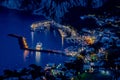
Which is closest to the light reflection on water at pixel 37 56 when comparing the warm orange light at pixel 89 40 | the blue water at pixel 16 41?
the blue water at pixel 16 41

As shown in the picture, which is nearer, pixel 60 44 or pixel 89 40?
pixel 89 40

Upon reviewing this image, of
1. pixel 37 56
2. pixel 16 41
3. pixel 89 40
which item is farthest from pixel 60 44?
pixel 37 56

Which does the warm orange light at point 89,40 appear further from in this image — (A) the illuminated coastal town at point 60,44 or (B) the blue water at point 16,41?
(B) the blue water at point 16,41

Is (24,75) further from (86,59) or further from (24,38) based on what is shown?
(24,38)

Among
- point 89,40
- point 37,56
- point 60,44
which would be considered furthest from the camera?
point 60,44

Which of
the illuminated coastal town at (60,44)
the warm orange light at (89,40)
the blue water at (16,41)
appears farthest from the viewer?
the warm orange light at (89,40)

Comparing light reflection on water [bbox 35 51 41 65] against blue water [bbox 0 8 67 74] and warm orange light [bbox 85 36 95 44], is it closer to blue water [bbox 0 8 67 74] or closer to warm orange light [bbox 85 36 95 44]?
blue water [bbox 0 8 67 74]

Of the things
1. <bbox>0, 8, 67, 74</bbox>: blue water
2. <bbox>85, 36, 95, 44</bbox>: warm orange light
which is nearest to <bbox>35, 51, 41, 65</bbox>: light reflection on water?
<bbox>0, 8, 67, 74</bbox>: blue water

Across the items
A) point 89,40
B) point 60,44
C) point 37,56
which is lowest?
point 37,56

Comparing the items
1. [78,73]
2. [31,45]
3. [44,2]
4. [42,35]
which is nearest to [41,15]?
[44,2]

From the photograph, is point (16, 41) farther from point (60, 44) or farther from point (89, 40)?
point (89, 40)
